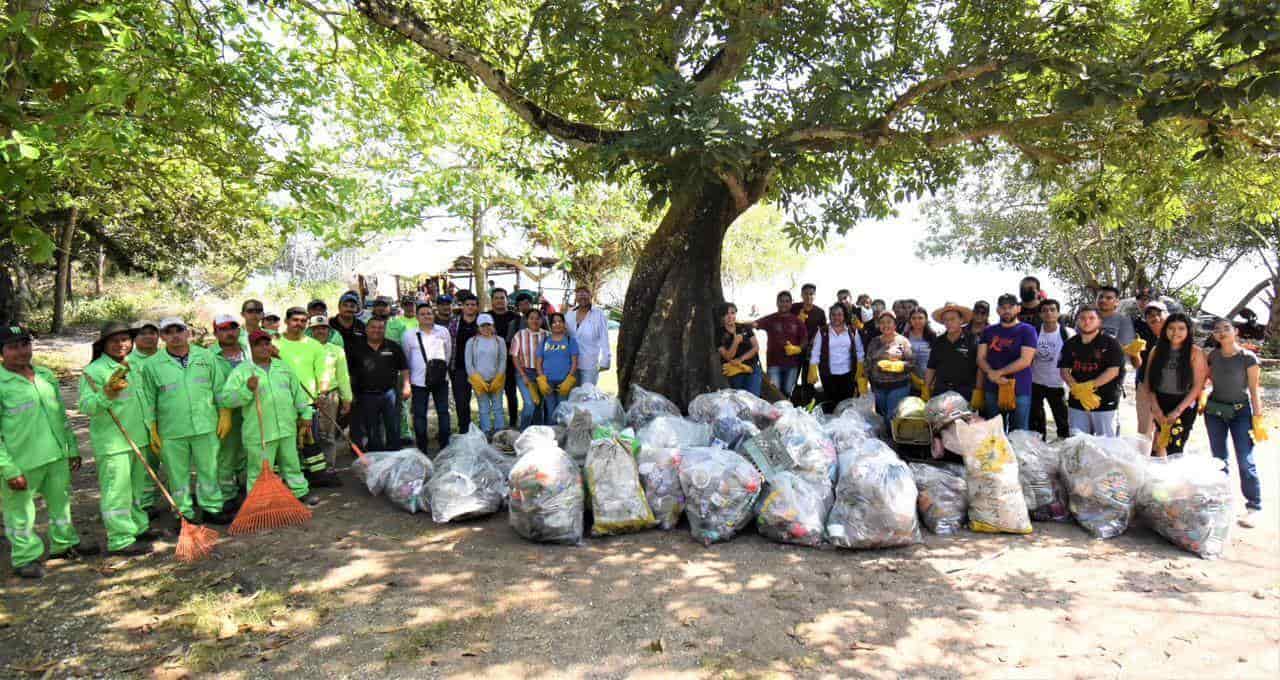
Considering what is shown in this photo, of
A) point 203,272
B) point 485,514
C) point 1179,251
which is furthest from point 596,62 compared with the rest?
point 203,272

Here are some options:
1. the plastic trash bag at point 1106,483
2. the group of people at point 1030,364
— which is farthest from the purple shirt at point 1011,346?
the plastic trash bag at point 1106,483

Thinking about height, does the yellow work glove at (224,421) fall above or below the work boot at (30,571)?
above

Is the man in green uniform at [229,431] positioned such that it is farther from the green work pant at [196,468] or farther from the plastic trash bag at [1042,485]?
the plastic trash bag at [1042,485]

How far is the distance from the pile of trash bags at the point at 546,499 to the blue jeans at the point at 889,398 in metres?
3.23

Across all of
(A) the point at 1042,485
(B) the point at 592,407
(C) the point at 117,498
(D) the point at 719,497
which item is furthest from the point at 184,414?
(A) the point at 1042,485

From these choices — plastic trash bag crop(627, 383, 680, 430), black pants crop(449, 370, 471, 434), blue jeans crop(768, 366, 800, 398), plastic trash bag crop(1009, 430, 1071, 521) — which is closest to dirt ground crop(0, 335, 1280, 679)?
plastic trash bag crop(1009, 430, 1071, 521)

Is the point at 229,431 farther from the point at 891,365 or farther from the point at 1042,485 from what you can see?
the point at 1042,485

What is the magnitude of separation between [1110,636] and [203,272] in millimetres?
32289

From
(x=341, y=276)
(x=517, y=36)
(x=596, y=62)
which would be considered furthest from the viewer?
(x=341, y=276)

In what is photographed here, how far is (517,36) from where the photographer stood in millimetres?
7199

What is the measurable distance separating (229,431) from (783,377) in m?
5.21

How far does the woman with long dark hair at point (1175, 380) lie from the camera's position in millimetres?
4926

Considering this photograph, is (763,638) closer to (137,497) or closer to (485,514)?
(485,514)

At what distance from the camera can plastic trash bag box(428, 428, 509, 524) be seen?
474 cm
